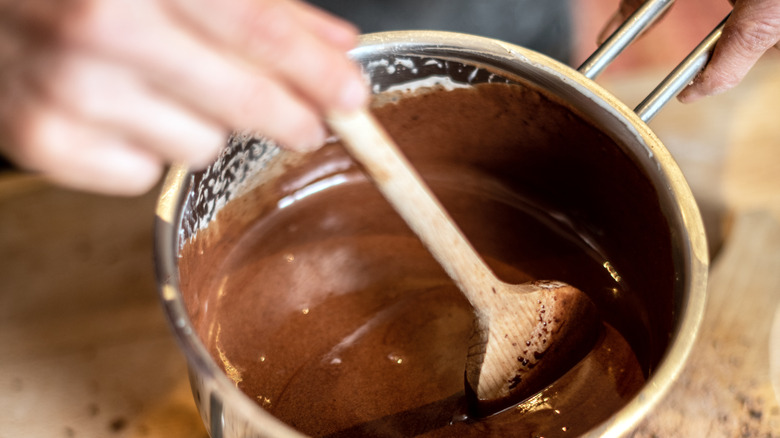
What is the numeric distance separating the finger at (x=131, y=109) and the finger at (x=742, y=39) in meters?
0.44

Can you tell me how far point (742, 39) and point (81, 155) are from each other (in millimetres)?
528

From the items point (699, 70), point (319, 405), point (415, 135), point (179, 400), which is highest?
point (699, 70)

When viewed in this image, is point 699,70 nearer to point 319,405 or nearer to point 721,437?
point 721,437

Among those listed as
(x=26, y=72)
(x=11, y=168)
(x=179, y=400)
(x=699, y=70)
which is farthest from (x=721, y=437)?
(x=11, y=168)

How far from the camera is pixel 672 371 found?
44 cm

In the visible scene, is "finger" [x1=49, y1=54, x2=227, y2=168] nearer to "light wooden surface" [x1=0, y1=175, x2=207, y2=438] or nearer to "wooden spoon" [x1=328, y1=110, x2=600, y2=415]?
"wooden spoon" [x1=328, y1=110, x2=600, y2=415]

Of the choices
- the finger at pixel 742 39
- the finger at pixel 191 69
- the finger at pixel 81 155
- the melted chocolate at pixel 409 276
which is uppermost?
the finger at pixel 742 39

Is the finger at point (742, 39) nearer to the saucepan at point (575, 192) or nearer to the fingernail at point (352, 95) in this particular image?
the saucepan at point (575, 192)

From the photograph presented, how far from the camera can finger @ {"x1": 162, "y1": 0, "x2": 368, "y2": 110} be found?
0.33 metres

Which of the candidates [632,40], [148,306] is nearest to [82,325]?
[148,306]

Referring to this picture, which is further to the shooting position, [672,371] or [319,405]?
[319,405]

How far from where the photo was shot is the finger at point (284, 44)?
1.07 feet

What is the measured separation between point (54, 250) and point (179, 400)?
228mm

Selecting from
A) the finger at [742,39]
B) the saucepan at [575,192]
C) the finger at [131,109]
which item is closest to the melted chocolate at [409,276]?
the saucepan at [575,192]
